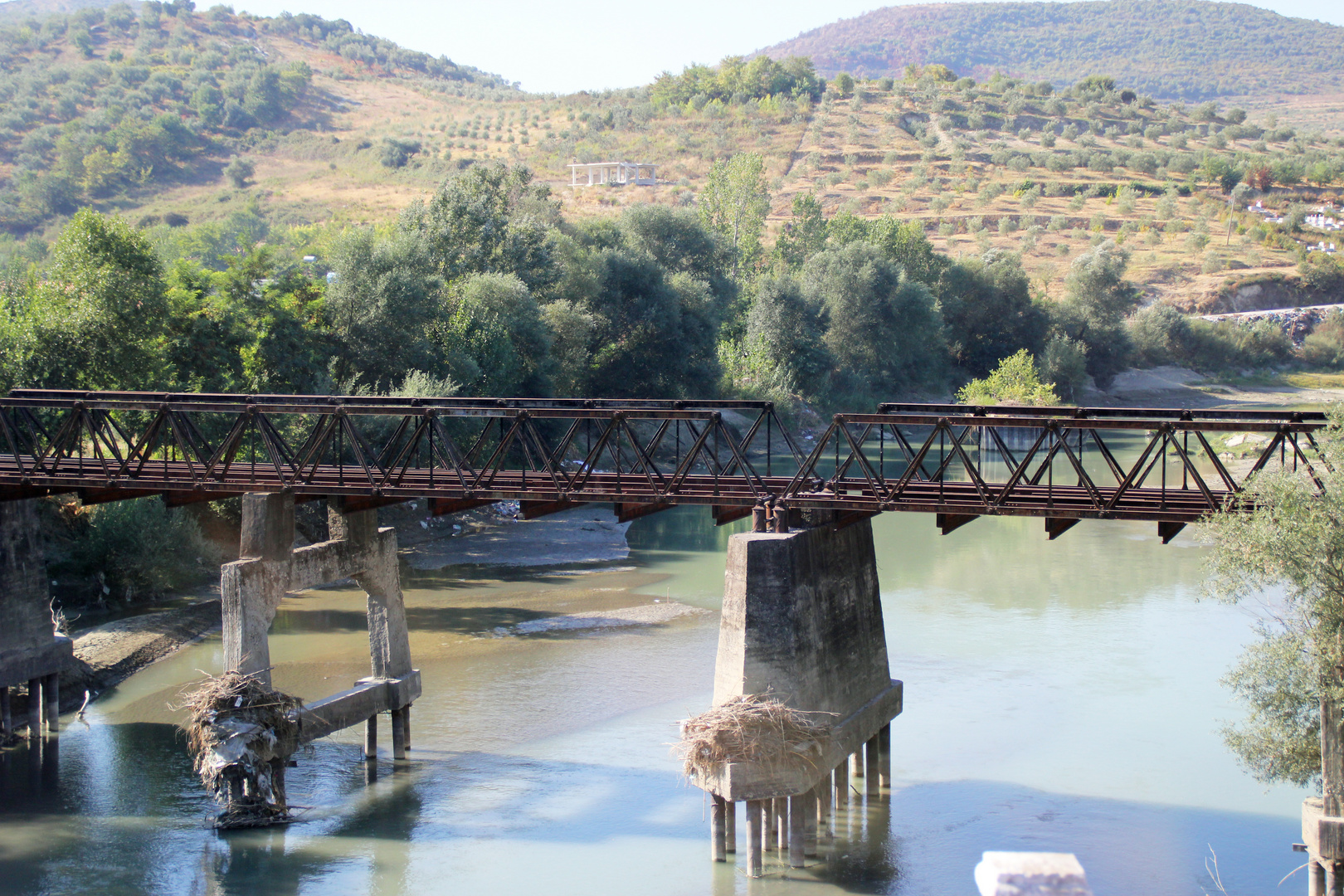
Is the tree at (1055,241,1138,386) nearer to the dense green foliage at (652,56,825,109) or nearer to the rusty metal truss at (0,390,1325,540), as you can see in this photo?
the rusty metal truss at (0,390,1325,540)

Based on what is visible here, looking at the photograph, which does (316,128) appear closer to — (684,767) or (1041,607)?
(1041,607)

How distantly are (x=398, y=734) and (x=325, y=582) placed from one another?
3.11m

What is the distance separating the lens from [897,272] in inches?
3027

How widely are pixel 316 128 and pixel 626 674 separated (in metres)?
126

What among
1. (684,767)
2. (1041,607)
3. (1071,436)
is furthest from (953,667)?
(1071,436)

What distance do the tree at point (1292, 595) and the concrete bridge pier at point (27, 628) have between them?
67.3 feet

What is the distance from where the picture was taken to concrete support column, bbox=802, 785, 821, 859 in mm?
18406

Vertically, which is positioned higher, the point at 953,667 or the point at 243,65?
the point at 243,65

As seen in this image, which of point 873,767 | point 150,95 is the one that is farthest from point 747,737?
point 150,95

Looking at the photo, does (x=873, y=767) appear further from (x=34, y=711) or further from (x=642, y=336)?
(x=642, y=336)

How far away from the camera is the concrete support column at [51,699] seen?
936 inches

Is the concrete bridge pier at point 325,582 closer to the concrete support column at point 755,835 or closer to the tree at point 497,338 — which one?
the concrete support column at point 755,835

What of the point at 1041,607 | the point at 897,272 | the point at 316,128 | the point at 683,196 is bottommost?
the point at 1041,607

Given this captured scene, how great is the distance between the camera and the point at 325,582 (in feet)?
72.6
